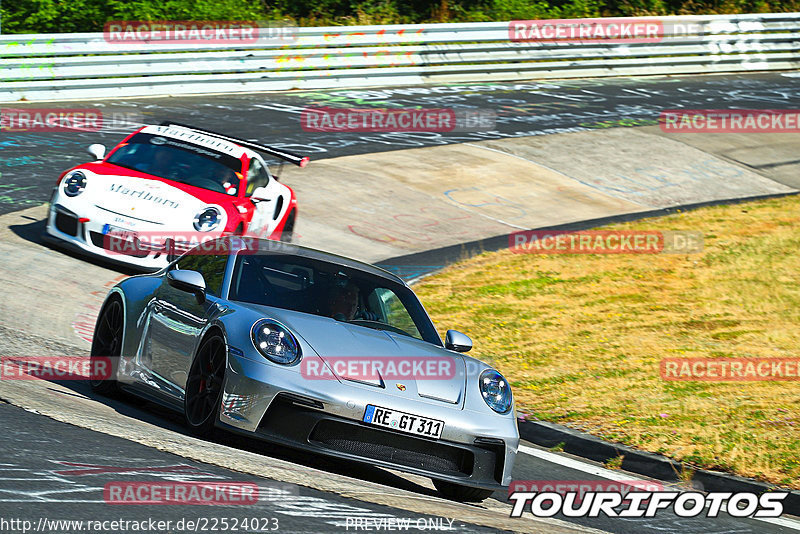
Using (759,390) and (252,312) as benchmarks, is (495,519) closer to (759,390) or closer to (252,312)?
(252,312)

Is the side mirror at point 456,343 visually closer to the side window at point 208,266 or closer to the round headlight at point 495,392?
the round headlight at point 495,392

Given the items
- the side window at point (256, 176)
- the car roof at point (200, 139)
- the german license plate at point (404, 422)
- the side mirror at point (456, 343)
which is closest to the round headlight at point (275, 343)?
the german license plate at point (404, 422)

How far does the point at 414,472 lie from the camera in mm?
6062

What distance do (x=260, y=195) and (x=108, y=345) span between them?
525 cm

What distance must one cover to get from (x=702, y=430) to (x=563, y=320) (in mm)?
3707

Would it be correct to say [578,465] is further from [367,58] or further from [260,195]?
[367,58]

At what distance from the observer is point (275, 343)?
241 inches

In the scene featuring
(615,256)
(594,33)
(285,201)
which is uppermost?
(594,33)

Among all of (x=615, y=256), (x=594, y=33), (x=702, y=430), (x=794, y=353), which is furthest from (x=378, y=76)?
(x=702, y=430)

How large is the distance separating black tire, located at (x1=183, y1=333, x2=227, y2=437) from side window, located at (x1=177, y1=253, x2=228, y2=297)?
0.55m

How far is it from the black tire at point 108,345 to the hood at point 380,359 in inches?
63.8

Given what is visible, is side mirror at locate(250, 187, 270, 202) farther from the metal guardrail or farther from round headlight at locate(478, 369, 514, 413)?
the metal guardrail

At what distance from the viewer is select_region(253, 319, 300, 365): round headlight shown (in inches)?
238

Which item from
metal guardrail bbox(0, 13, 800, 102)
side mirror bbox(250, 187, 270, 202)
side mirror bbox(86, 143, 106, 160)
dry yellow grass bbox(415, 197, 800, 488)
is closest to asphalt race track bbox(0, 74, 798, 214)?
metal guardrail bbox(0, 13, 800, 102)
